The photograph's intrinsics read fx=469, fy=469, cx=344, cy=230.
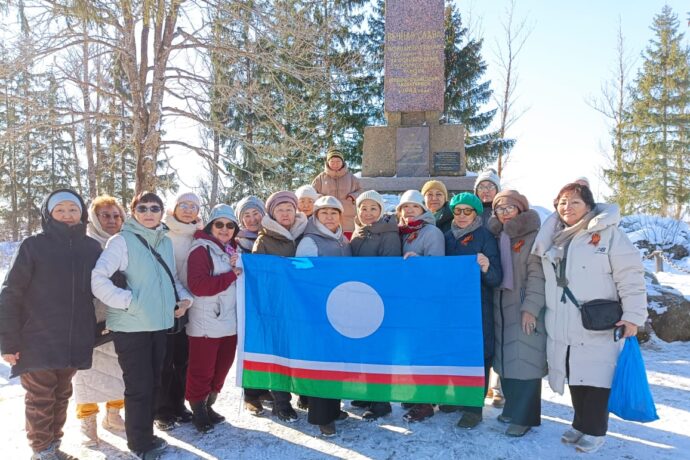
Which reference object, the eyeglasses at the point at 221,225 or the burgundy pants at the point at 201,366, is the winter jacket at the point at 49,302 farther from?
the eyeglasses at the point at 221,225

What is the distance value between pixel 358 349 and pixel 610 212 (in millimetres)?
2040

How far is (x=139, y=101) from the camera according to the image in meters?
7.80

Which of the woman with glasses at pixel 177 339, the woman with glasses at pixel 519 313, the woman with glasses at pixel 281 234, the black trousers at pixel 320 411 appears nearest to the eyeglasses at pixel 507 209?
the woman with glasses at pixel 519 313

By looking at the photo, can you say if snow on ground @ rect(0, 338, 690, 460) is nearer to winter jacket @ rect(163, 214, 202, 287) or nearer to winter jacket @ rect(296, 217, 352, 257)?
winter jacket @ rect(163, 214, 202, 287)

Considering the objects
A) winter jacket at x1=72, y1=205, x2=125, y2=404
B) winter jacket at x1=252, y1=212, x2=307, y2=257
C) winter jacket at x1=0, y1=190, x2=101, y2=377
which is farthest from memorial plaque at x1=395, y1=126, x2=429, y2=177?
winter jacket at x1=0, y1=190, x2=101, y2=377

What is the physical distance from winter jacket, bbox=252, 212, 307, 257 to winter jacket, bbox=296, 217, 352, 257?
9cm

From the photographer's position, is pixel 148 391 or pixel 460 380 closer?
pixel 148 391

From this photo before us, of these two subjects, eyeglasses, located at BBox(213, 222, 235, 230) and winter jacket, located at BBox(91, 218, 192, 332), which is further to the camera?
eyeglasses, located at BBox(213, 222, 235, 230)

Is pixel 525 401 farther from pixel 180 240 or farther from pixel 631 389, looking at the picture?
pixel 180 240

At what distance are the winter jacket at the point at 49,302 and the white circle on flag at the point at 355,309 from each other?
171 cm

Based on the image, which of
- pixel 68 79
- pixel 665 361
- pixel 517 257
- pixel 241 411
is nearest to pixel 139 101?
pixel 68 79

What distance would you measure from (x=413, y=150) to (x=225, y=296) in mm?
6946

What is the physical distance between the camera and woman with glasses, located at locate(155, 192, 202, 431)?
368 centimetres

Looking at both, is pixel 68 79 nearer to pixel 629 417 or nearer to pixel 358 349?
pixel 358 349
